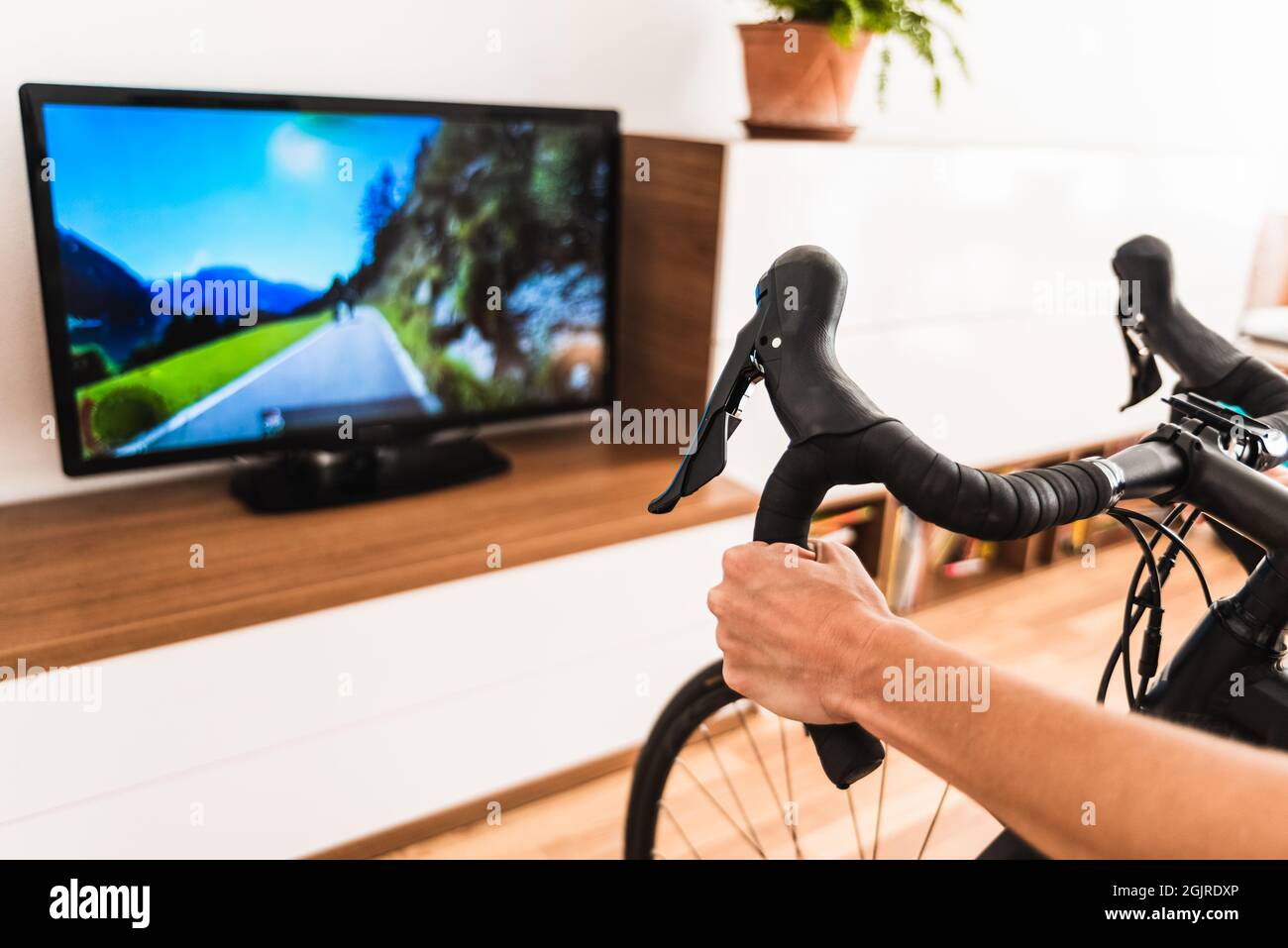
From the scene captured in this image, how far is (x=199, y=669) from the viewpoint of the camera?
1569 mm

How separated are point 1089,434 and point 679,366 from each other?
1.50 meters

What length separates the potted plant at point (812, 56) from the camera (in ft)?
6.96

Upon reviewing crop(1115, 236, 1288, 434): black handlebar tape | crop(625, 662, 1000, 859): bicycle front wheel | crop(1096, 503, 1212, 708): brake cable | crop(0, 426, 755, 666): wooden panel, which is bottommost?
crop(625, 662, 1000, 859): bicycle front wheel

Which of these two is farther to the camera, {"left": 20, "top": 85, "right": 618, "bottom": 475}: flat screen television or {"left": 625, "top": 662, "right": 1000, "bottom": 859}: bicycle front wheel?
{"left": 625, "top": 662, "right": 1000, "bottom": 859}: bicycle front wheel

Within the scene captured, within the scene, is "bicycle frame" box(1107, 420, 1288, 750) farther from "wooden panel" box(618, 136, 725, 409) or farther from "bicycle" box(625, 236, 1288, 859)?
"wooden panel" box(618, 136, 725, 409)

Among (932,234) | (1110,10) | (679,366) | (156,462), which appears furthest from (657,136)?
(1110,10)

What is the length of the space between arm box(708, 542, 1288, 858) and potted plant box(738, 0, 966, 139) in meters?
1.65

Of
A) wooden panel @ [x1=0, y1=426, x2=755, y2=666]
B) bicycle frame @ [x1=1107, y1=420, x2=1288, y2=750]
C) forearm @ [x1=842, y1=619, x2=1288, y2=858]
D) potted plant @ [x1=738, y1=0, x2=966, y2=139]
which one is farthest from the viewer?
potted plant @ [x1=738, y1=0, x2=966, y2=139]

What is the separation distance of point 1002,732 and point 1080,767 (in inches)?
1.9

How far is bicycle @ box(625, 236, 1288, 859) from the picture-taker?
668 mm

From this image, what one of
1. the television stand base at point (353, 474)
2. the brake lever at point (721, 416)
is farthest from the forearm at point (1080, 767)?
the television stand base at point (353, 474)

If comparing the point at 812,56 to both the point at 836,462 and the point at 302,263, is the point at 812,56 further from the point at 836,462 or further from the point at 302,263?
the point at 836,462

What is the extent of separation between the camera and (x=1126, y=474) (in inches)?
29.8

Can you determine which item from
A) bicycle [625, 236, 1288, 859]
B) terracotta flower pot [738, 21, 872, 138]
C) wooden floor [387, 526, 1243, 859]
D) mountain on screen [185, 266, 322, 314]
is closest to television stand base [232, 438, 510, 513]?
mountain on screen [185, 266, 322, 314]
